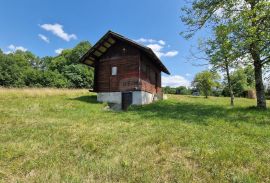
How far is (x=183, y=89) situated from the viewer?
91000 mm

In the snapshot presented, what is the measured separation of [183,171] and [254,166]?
200 cm

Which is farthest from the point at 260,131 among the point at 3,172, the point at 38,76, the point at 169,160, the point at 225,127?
the point at 38,76

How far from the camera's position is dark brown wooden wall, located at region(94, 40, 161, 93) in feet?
73.4

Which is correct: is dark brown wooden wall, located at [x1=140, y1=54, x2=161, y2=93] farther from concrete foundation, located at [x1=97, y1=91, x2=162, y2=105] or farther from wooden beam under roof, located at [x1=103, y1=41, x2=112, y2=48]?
wooden beam under roof, located at [x1=103, y1=41, x2=112, y2=48]

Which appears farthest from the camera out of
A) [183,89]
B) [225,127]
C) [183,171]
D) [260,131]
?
[183,89]

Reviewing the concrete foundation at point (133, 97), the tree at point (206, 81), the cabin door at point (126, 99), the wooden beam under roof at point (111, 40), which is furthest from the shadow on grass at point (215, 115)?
the tree at point (206, 81)

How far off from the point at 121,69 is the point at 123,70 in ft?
0.98

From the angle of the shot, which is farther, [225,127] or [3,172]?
[225,127]

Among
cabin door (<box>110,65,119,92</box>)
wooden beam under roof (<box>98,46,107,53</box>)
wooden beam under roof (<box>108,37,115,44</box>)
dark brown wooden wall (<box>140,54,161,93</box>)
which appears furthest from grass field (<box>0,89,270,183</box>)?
wooden beam under roof (<box>98,46,107,53</box>)

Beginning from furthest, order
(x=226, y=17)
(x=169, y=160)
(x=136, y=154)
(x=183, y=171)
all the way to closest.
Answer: (x=226, y=17), (x=136, y=154), (x=169, y=160), (x=183, y=171)

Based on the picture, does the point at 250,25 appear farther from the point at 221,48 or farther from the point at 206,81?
the point at 206,81

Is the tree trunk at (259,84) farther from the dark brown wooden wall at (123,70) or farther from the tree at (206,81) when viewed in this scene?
the tree at (206,81)

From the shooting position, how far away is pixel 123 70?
2317 centimetres

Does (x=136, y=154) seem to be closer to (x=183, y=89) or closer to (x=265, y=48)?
(x=265, y=48)
